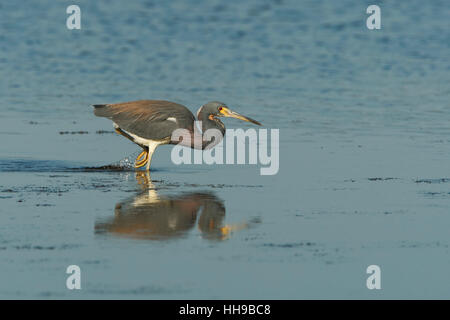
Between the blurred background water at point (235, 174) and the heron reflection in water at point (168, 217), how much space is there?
0.02 m

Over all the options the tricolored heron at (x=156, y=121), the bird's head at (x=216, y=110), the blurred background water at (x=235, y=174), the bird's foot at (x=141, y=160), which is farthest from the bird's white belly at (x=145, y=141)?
the bird's head at (x=216, y=110)

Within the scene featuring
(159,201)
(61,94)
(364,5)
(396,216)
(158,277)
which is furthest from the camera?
(364,5)

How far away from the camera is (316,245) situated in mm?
10039

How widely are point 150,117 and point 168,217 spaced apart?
13.0 feet

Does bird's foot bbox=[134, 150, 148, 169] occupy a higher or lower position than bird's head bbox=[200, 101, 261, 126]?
lower

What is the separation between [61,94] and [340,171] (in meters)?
9.70

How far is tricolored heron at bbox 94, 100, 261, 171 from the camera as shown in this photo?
14.8m

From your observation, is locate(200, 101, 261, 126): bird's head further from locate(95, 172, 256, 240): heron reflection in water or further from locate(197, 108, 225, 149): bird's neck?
locate(95, 172, 256, 240): heron reflection in water

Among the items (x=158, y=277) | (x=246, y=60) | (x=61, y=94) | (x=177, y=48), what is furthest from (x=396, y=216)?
A: (x=177, y=48)

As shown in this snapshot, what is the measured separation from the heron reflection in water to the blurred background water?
2 centimetres

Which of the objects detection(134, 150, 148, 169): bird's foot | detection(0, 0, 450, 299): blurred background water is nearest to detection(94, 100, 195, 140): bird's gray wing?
detection(134, 150, 148, 169): bird's foot

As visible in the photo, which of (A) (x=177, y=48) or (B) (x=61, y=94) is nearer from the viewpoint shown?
(B) (x=61, y=94)
